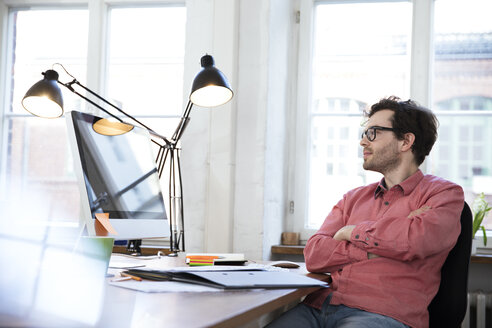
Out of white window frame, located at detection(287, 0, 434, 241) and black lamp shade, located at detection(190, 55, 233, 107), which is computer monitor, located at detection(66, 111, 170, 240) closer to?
black lamp shade, located at detection(190, 55, 233, 107)

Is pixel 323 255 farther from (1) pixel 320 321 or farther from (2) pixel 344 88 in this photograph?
(2) pixel 344 88

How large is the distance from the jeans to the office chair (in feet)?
0.51

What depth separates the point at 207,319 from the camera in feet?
3.15

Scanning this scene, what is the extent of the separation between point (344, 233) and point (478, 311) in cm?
136

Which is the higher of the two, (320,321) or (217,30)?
(217,30)

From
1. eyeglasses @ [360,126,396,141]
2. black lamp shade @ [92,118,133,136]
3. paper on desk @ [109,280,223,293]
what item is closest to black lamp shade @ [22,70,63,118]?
black lamp shade @ [92,118,133,136]

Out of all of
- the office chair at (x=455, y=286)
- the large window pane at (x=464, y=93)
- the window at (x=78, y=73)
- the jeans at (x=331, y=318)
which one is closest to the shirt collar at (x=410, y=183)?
the office chair at (x=455, y=286)

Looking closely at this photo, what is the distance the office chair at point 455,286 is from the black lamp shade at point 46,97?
159 cm

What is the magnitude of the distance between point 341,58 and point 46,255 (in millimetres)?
2899

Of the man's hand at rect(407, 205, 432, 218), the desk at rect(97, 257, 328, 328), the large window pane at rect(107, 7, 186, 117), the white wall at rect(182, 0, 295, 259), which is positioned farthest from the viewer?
the large window pane at rect(107, 7, 186, 117)

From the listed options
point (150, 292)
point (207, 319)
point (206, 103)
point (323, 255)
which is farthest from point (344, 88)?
point (207, 319)

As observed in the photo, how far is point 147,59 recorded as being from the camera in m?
3.67

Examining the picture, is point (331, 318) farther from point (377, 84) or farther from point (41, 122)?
point (41, 122)

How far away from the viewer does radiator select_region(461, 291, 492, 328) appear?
9.55 feet
